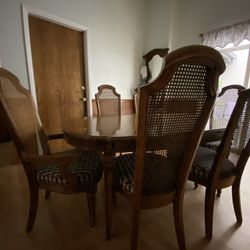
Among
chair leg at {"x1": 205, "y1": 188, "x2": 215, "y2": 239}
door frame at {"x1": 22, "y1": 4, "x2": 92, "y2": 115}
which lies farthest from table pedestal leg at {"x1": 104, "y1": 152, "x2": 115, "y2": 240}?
door frame at {"x1": 22, "y1": 4, "x2": 92, "y2": 115}

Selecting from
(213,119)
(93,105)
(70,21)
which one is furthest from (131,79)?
(213,119)

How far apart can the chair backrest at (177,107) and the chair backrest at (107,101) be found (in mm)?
1473

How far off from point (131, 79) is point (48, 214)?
3.03 metres

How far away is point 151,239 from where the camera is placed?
112 centimetres

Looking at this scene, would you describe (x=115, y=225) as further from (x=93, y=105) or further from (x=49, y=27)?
(x=49, y=27)

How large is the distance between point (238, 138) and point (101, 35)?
280 centimetres

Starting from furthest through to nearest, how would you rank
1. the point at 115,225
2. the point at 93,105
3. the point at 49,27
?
the point at 93,105 < the point at 49,27 < the point at 115,225

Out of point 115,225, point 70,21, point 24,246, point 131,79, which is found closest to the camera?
point 24,246

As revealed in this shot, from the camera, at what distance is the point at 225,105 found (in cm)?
190

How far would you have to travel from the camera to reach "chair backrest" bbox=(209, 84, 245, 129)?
182cm

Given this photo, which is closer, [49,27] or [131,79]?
[49,27]

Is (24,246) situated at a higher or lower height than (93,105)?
lower

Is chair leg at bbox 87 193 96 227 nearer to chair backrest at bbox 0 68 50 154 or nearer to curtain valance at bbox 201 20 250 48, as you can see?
chair backrest at bbox 0 68 50 154

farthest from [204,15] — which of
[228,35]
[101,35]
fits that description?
[101,35]
